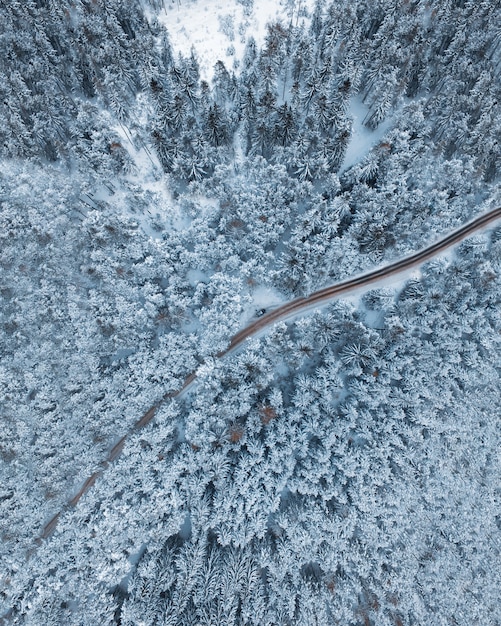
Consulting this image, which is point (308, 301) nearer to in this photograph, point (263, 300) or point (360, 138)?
point (263, 300)

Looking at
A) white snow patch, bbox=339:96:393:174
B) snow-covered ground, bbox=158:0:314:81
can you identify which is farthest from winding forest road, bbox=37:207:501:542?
snow-covered ground, bbox=158:0:314:81

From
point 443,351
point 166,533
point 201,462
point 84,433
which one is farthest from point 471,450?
point 84,433

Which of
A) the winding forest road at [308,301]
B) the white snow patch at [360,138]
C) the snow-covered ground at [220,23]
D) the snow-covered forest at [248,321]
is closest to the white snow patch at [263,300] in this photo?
the snow-covered forest at [248,321]

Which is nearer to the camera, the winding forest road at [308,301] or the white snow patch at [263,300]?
the winding forest road at [308,301]

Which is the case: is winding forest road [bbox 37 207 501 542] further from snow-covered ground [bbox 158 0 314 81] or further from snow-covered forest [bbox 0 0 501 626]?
snow-covered ground [bbox 158 0 314 81]

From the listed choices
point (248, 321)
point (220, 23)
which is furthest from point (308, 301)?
point (220, 23)

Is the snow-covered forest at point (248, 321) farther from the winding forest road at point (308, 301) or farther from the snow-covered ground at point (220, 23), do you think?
the snow-covered ground at point (220, 23)

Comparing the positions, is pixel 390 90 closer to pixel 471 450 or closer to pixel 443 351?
pixel 443 351
